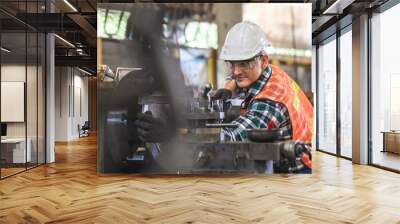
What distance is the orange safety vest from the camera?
6121 mm

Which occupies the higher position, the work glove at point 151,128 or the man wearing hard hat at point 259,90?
the man wearing hard hat at point 259,90

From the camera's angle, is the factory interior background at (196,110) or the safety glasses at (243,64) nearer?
the factory interior background at (196,110)

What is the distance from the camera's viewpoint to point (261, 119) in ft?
19.9

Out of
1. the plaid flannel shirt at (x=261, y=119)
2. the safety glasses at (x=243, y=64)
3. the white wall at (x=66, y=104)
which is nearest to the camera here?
the plaid flannel shirt at (x=261, y=119)

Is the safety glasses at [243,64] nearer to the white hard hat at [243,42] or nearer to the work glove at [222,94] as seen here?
the white hard hat at [243,42]

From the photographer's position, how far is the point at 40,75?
25.2 feet

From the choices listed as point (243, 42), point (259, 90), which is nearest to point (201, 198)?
point (259, 90)

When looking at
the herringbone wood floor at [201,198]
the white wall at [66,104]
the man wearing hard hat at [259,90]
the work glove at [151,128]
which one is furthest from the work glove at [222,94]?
the white wall at [66,104]

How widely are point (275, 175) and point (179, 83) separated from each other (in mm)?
2298

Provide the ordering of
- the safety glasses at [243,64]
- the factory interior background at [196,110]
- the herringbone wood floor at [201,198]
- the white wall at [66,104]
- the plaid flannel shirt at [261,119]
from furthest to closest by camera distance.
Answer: the white wall at [66,104]
the safety glasses at [243,64]
the plaid flannel shirt at [261,119]
the factory interior background at [196,110]
the herringbone wood floor at [201,198]

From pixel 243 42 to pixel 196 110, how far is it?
53.7 inches

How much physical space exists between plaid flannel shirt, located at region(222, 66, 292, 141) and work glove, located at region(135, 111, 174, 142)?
37.2 inches

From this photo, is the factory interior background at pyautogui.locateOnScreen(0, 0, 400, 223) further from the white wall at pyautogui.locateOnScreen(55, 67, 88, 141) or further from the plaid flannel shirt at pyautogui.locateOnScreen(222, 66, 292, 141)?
the white wall at pyautogui.locateOnScreen(55, 67, 88, 141)

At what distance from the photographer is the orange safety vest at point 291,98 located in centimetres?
612
